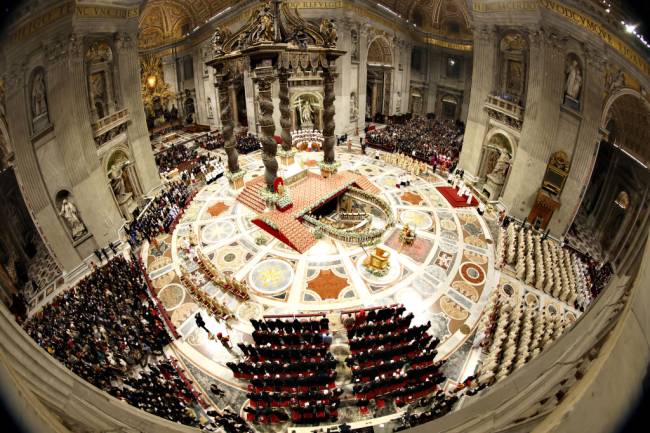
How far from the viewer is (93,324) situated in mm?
9727

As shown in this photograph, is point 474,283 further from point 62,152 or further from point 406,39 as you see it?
point 406,39

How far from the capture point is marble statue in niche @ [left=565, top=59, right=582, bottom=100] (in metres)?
10.9

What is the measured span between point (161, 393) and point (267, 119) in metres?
13.0

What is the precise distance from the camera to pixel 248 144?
27.4 meters

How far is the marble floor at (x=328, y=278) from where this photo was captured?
392 inches

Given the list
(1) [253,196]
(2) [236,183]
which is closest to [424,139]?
(1) [253,196]

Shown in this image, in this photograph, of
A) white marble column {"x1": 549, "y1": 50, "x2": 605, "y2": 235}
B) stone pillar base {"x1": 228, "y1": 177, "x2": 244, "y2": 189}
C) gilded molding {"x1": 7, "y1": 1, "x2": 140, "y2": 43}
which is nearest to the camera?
gilded molding {"x1": 7, "y1": 1, "x2": 140, "y2": 43}

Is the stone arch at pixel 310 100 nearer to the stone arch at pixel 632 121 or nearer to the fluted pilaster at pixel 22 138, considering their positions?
the fluted pilaster at pixel 22 138

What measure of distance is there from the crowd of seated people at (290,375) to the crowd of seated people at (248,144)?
20.7 meters

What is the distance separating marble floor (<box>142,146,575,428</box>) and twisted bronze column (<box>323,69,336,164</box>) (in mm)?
5971

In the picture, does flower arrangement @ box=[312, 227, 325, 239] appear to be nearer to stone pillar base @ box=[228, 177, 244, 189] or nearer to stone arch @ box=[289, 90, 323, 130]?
stone pillar base @ box=[228, 177, 244, 189]

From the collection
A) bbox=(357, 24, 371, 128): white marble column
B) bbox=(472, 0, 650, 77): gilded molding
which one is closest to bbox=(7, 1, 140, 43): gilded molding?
bbox=(472, 0, 650, 77): gilded molding

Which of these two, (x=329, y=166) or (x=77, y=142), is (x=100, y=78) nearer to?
(x=77, y=142)

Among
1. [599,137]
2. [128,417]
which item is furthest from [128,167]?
[599,137]
